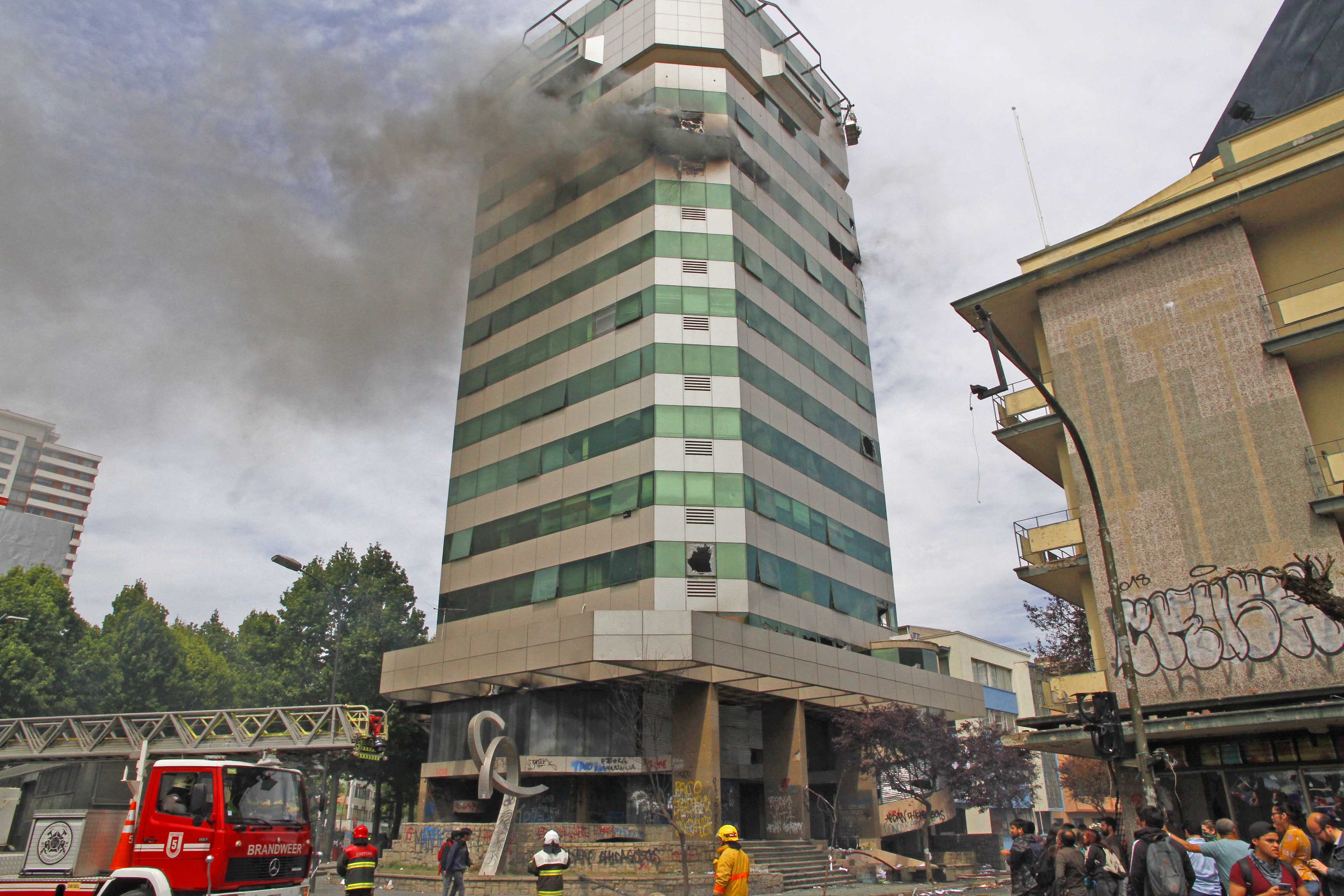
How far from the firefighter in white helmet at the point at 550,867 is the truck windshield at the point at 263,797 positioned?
4.90 metres

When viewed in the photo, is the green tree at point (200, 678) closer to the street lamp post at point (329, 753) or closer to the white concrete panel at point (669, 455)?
the street lamp post at point (329, 753)

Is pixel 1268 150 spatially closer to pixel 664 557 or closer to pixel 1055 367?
pixel 1055 367

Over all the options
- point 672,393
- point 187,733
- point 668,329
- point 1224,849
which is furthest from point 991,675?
point 1224,849

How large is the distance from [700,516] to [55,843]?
892 inches

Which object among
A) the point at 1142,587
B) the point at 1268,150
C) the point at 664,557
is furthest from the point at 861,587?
the point at 1268,150

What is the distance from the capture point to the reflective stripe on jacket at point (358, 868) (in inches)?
479

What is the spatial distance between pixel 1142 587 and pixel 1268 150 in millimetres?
12537

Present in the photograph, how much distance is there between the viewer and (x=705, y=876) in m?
25.0

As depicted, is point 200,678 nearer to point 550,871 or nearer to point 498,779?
point 498,779

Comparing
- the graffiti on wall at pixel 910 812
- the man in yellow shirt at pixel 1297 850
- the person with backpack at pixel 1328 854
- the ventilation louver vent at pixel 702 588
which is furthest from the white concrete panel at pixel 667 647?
the person with backpack at pixel 1328 854

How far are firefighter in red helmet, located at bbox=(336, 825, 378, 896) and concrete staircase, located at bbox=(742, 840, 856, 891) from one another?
54.9ft

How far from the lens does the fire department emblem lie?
12.3 m

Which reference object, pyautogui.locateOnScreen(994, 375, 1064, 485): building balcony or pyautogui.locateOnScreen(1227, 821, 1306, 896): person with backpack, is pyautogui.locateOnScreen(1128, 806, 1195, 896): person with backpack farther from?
pyautogui.locateOnScreen(994, 375, 1064, 485): building balcony

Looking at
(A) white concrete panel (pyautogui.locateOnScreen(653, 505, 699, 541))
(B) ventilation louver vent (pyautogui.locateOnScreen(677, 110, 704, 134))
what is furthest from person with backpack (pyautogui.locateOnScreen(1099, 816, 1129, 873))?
(B) ventilation louver vent (pyautogui.locateOnScreen(677, 110, 704, 134))
